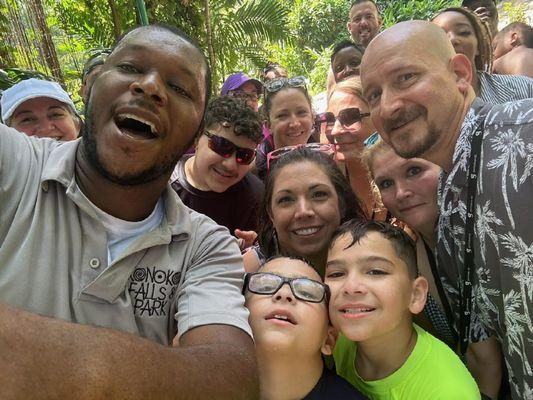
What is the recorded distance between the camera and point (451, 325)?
7.73 feet

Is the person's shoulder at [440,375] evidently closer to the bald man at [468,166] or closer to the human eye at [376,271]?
the bald man at [468,166]

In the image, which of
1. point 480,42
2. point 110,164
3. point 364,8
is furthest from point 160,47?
point 364,8

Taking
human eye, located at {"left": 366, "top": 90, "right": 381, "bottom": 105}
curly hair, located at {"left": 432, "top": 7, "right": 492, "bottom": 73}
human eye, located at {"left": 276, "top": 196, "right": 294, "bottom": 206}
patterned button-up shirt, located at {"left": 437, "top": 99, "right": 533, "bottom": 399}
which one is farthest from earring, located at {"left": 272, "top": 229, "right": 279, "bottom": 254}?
curly hair, located at {"left": 432, "top": 7, "right": 492, "bottom": 73}

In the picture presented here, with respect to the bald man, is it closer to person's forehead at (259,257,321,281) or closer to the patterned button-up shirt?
the patterned button-up shirt

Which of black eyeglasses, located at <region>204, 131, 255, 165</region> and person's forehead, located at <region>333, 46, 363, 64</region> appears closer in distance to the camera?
black eyeglasses, located at <region>204, 131, 255, 165</region>

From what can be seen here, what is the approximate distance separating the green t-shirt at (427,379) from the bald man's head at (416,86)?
3.16 feet

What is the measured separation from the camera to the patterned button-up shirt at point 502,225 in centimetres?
168

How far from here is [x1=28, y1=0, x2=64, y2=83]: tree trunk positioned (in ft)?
22.4

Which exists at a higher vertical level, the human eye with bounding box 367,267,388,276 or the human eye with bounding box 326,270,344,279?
the human eye with bounding box 367,267,388,276

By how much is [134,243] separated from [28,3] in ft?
22.7

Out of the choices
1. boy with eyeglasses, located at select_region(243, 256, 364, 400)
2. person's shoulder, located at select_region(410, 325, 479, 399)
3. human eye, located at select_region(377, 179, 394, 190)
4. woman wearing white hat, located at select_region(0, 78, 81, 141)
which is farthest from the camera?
woman wearing white hat, located at select_region(0, 78, 81, 141)

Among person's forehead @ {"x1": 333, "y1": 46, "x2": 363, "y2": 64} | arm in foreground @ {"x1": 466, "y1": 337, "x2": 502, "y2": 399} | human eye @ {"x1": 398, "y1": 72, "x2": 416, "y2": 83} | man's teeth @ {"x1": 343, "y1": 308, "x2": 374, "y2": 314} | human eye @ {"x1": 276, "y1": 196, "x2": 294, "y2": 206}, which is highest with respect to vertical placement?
person's forehead @ {"x1": 333, "y1": 46, "x2": 363, "y2": 64}

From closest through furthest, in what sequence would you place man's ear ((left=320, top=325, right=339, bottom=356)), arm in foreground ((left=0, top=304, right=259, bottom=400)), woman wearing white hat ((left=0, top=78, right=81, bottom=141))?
arm in foreground ((left=0, top=304, right=259, bottom=400))
man's ear ((left=320, top=325, right=339, bottom=356))
woman wearing white hat ((left=0, top=78, right=81, bottom=141))

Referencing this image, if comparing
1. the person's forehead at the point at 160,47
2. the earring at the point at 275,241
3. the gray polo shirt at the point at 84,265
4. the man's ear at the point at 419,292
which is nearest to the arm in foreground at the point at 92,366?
the gray polo shirt at the point at 84,265
